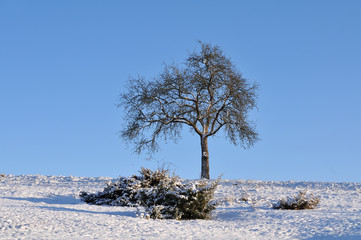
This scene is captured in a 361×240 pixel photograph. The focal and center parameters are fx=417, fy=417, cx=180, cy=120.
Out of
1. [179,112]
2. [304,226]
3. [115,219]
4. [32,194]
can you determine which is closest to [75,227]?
[115,219]

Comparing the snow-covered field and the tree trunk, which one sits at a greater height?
the tree trunk

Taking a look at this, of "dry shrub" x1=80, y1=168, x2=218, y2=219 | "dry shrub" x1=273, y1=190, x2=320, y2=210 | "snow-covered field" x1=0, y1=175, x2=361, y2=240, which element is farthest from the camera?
"dry shrub" x1=273, y1=190, x2=320, y2=210

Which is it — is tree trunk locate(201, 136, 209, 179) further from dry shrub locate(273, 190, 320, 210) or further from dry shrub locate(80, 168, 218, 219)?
dry shrub locate(273, 190, 320, 210)

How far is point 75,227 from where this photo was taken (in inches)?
319

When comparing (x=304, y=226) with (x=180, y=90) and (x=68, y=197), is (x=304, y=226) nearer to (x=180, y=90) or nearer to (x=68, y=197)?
(x=68, y=197)

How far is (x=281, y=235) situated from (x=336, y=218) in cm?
200

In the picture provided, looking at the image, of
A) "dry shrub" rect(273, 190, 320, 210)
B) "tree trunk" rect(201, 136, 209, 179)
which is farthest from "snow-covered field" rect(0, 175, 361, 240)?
"tree trunk" rect(201, 136, 209, 179)

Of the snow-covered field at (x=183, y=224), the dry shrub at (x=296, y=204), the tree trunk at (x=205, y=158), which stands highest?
the tree trunk at (x=205, y=158)

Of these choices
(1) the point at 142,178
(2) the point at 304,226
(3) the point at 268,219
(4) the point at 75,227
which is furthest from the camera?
(1) the point at 142,178

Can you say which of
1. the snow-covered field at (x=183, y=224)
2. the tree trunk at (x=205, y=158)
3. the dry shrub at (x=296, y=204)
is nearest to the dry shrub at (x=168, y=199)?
the snow-covered field at (x=183, y=224)

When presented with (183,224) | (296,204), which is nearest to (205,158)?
(296,204)

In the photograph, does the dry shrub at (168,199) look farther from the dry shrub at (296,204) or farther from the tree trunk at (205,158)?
the tree trunk at (205,158)

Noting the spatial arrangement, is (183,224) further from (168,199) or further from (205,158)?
(205,158)

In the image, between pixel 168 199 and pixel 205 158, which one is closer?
pixel 168 199
